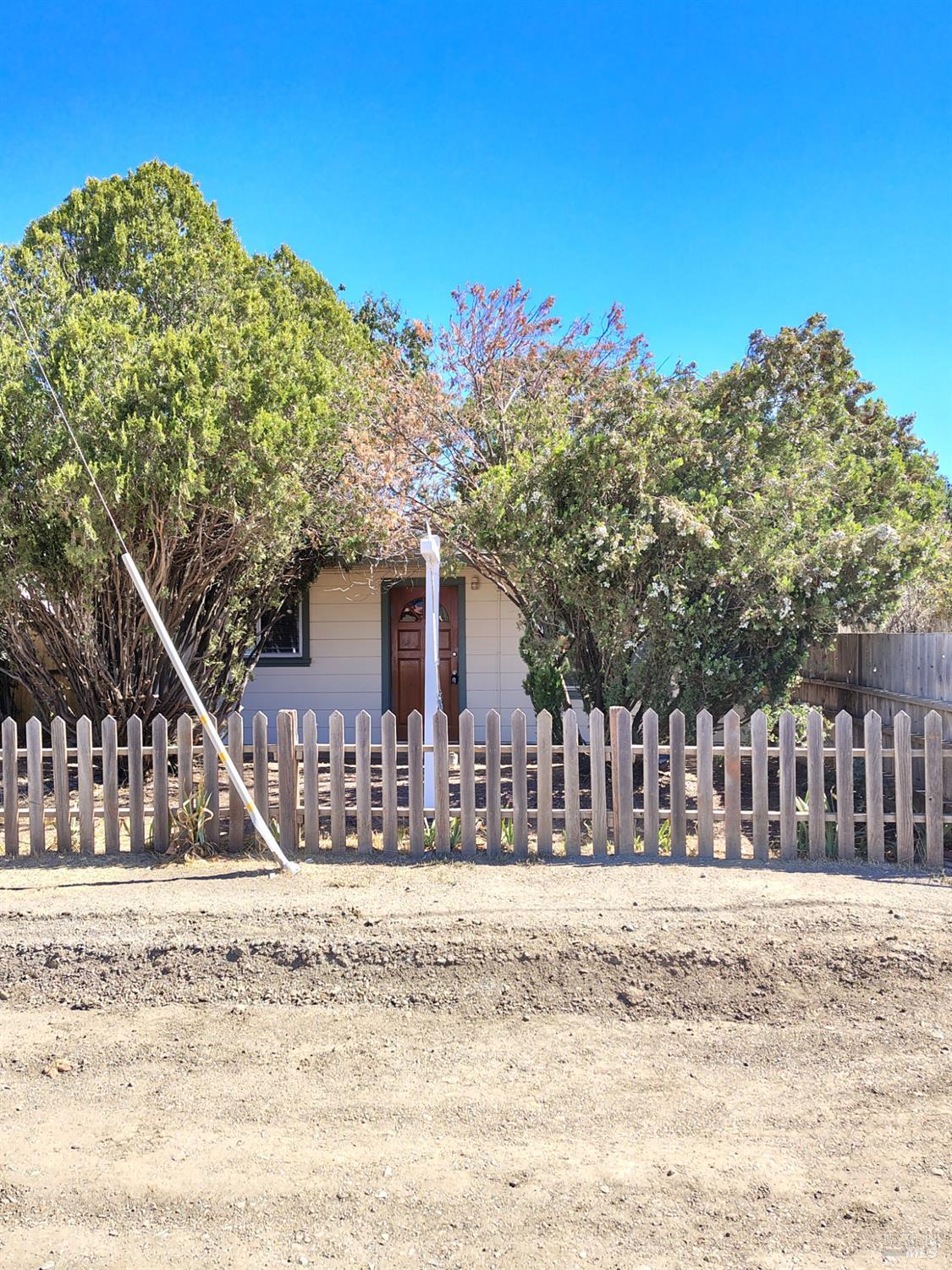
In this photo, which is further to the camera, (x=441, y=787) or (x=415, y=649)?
(x=415, y=649)

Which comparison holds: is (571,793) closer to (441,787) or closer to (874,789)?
(441,787)

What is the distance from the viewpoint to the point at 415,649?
12938 millimetres

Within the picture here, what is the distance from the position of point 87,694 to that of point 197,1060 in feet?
18.5

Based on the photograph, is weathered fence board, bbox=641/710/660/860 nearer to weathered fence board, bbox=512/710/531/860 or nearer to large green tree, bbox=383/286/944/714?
weathered fence board, bbox=512/710/531/860

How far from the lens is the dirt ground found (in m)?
2.76

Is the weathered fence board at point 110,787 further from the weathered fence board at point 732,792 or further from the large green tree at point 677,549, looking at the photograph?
the weathered fence board at point 732,792

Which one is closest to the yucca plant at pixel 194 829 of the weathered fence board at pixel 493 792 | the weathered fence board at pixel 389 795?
the weathered fence board at pixel 389 795

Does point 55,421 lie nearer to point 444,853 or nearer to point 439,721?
point 439,721

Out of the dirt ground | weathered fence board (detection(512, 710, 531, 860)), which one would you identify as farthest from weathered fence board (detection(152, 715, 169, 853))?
weathered fence board (detection(512, 710, 531, 860))

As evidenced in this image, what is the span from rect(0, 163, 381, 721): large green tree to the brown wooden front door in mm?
2178

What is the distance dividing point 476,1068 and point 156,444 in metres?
5.41

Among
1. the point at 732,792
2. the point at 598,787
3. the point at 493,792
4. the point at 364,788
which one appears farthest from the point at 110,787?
the point at 732,792

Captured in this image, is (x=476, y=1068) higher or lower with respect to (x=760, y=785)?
lower

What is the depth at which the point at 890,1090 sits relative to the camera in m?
3.56
